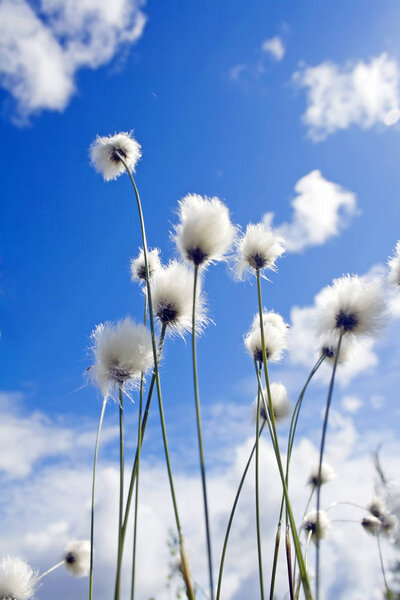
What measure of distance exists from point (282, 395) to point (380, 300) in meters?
1.37

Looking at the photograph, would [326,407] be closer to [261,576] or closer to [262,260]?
[261,576]

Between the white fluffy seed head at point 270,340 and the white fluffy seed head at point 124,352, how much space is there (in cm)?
99

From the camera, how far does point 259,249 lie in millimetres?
3082

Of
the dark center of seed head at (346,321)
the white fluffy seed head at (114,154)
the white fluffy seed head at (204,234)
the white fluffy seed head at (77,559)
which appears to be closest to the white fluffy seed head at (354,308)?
the dark center of seed head at (346,321)

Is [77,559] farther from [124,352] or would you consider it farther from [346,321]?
[346,321]

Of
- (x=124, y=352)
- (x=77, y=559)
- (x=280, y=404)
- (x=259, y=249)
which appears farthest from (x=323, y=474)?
(x=124, y=352)

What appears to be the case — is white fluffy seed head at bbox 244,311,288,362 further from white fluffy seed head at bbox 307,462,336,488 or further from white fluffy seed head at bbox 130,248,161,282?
white fluffy seed head at bbox 307,462,336,488

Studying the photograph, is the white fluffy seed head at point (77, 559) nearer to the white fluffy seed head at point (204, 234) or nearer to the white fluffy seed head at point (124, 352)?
the white fluffy seed head at point (124, 352)

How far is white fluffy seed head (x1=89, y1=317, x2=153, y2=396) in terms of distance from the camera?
2.28m

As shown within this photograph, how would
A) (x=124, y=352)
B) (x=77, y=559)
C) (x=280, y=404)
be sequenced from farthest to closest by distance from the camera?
(x=77, y=559) < (x=280, y=404) < (x=124, y=352)

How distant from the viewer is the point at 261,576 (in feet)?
7.04

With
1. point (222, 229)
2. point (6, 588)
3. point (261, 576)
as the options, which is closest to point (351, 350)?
point (222, 229)

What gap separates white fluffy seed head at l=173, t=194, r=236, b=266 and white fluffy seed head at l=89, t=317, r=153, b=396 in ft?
1.48

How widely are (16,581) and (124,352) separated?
6.69ft
